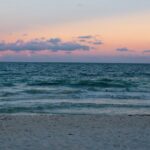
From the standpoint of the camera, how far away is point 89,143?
1037cm

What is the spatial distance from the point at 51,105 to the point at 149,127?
8.72 metres

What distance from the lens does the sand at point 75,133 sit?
10031 mm

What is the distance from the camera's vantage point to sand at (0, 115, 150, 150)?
10.0 meters

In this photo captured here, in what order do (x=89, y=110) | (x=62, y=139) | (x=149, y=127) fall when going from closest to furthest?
1. (x=62, y=139)
2. (x=149, y=127)
3. (x=89, y=110)

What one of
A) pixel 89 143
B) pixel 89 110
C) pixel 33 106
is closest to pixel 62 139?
pixel 89 143

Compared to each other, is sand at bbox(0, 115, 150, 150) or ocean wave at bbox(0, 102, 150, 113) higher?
sand at bbox(0, 115, 150, 150)

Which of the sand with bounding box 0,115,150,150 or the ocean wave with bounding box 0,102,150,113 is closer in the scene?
the sand with bounding box 0,115,150,150

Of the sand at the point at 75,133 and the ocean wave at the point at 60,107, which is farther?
the ocean wave at the point at 60,107

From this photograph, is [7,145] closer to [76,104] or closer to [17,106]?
[17,106]

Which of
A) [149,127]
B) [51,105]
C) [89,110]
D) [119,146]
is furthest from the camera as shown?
[51,105]

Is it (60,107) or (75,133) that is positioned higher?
(75,133)

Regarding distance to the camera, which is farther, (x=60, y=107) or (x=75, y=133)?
(x=60, y=107)

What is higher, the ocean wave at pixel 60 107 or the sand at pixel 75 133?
the sand at pixel 75 133

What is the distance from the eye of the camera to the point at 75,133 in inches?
468
